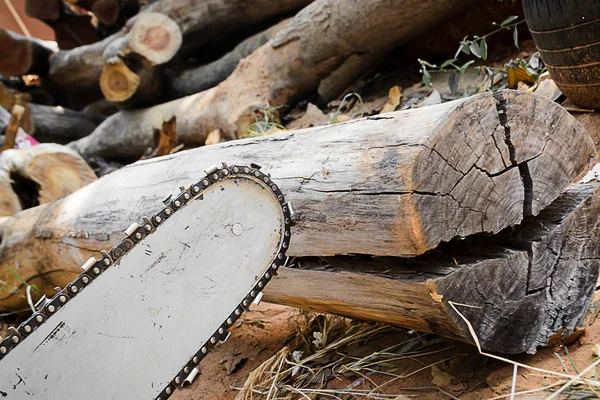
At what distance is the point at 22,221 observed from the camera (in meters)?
2.71

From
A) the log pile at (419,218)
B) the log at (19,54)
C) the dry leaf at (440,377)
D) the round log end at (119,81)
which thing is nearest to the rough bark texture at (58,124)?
the log at (19,54)

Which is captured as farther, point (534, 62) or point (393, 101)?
point (393, 101)

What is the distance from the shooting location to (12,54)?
632 cm

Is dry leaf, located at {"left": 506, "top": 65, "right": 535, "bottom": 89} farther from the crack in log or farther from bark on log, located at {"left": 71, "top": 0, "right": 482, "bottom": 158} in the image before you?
the crack in log

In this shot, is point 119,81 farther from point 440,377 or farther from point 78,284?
point 440,377

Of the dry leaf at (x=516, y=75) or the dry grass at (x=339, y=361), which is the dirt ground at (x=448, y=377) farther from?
the dry leaf at (x=516, y=75)

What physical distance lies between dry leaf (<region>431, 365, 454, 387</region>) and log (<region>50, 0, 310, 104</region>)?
13.5ft

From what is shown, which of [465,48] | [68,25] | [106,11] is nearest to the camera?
[465,48]

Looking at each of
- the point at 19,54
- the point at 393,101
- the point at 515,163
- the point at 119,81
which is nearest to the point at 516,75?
the point at 393,101

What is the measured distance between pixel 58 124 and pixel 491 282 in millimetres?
6283

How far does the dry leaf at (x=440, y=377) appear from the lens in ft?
4.56

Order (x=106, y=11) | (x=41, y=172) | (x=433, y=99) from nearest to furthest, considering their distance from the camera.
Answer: (x=433, y=99), (x=41, y=172), (x=106, y=11)

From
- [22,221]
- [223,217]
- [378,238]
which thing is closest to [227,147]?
[223,217]

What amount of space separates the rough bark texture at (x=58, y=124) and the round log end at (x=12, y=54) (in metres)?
0.48
